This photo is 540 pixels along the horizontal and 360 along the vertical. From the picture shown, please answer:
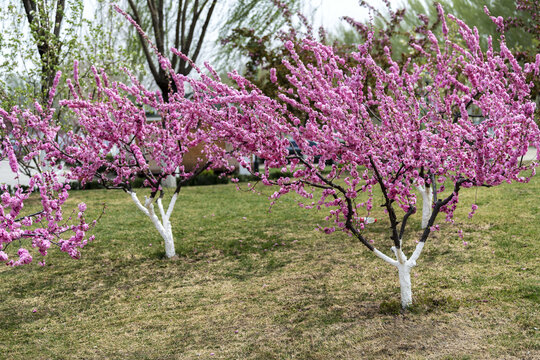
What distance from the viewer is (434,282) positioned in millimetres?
7105

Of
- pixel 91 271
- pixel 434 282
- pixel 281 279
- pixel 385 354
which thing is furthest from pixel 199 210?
pixel 385 354

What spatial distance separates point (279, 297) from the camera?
705 centimetres

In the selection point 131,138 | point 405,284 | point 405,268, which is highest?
point 131,138

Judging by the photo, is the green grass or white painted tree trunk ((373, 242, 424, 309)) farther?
white painted tree trunk ((373, 242, 424, 309))

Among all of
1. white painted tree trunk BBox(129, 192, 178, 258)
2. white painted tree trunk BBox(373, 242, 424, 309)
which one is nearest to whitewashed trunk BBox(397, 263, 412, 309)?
white painted tree trunk BBox(373, 242, 424, 309)

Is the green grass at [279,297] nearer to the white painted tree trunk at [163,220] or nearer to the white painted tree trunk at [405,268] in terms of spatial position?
the white painted tree trunk at [405,268]

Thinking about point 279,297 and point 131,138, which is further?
point 131,138

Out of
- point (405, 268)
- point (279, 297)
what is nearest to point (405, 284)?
point (405, 268)

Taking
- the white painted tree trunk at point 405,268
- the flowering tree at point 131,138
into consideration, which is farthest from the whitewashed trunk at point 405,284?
the flowering tree at point 131,138

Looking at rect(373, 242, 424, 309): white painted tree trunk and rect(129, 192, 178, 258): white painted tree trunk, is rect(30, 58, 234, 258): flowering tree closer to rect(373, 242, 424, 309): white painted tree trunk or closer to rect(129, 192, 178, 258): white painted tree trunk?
rect(129, 192, 178, 258): white painted tree trunk

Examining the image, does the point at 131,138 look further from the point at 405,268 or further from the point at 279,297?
the point at 405,268

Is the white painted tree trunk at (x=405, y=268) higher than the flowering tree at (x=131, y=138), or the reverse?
the flowering tree at (x=131, y=138)

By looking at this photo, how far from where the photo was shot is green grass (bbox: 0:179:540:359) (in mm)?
5516

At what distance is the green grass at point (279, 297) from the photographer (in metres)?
5.52
